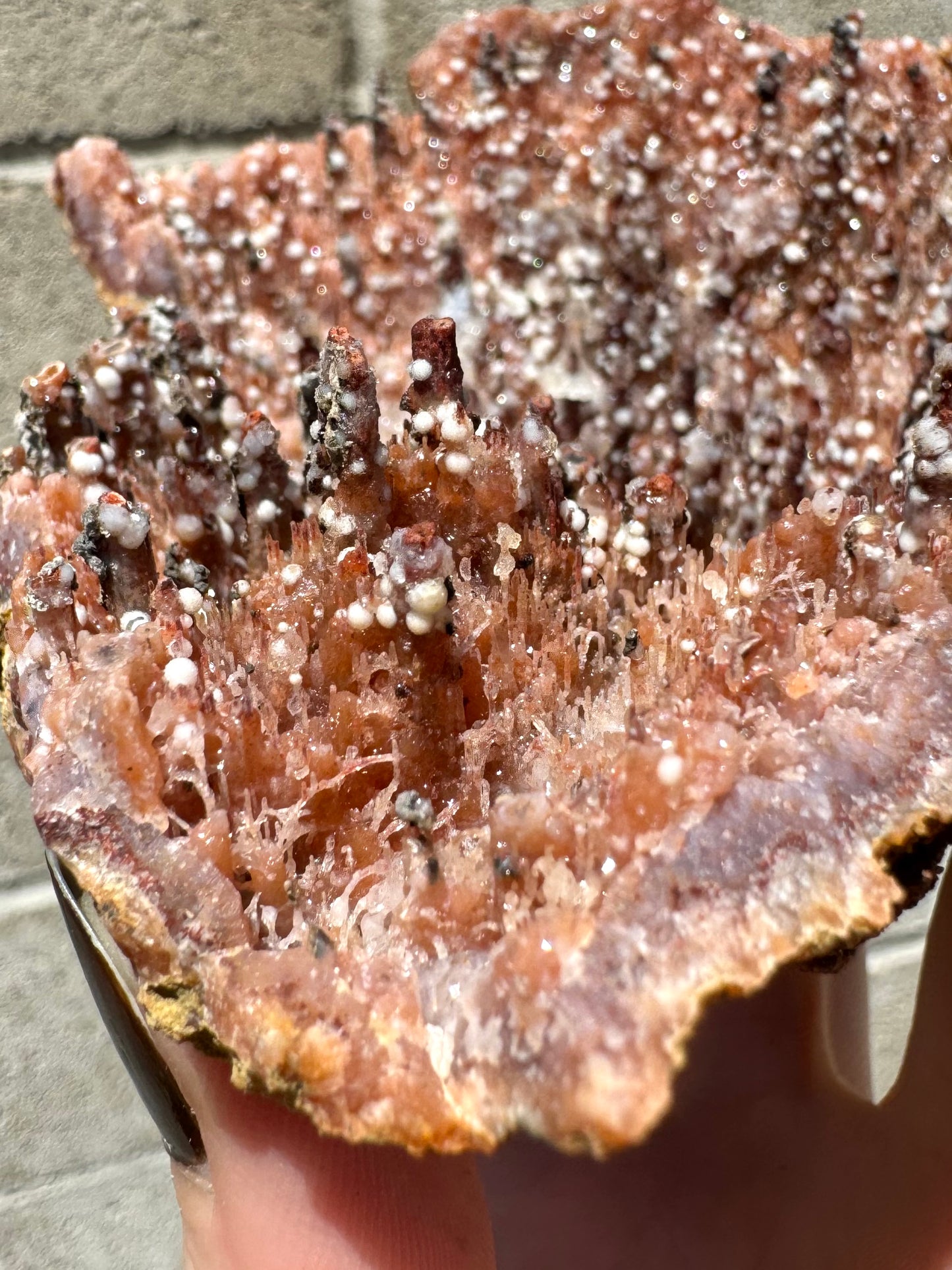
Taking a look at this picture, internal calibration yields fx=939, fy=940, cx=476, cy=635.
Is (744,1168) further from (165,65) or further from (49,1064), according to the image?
(165,65)

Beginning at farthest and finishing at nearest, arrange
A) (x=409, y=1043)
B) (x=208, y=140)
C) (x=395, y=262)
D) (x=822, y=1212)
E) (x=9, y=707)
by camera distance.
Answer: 1. (x=208, y=140)
2. (x=395, y=262)
3. (x=822, y=1212)
4. (x=9, y=707)
5. (x=409, y=1043)

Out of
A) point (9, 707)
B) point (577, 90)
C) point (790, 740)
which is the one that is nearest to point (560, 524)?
point (790, 740)

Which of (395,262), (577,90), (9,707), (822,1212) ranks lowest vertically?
(822,1212)

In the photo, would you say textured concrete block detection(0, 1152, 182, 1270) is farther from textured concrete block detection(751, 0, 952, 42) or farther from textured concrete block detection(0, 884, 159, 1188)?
textured concrete block detection(751, 0, 952, 42)

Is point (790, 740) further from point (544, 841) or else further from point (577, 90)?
point (577, 90)

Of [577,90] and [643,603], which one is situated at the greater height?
[577,90]

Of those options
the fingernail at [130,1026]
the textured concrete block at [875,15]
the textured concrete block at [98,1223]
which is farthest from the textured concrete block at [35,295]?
the textured concrete block at [98,1223]

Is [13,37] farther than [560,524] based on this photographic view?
Yes
